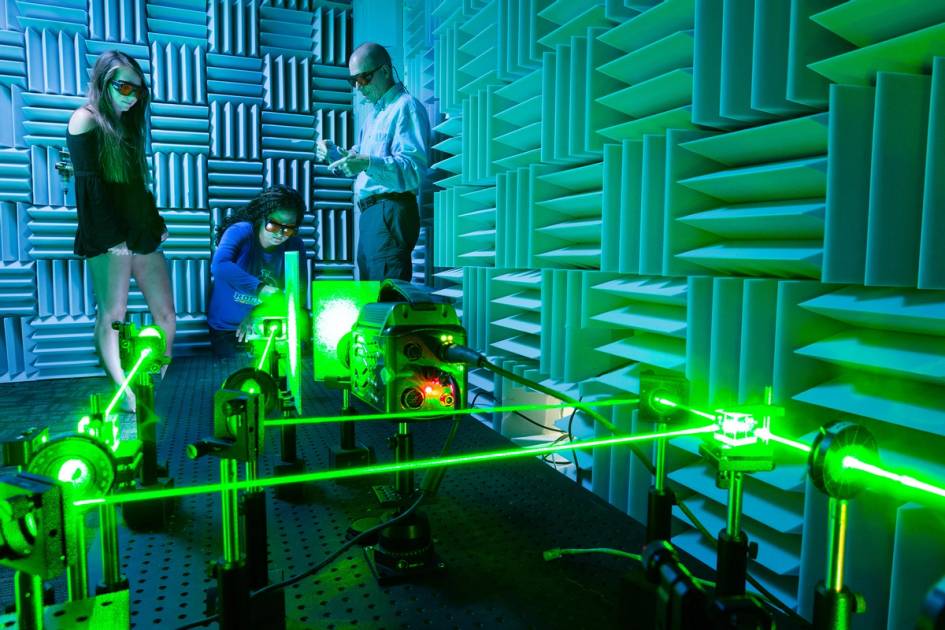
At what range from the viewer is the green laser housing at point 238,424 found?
1239 millimetres

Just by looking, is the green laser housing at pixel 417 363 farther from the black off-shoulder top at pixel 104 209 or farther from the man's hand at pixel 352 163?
the black off-shoulder top at pixel 104 209

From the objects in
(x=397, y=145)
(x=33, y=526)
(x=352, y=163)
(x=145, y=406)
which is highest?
(x=397, y=145)

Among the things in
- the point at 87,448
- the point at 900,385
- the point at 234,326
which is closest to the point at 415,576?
A: the point at 87,448

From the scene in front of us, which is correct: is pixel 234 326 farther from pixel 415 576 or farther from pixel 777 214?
pixel 777 214

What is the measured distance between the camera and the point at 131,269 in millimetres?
3912

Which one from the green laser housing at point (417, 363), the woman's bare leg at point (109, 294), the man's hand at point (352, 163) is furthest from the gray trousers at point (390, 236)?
the green laser housing at point (417, 363)

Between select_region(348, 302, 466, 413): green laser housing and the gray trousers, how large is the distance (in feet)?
8.22

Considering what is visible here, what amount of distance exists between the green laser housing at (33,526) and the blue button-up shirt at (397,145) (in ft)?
11.2

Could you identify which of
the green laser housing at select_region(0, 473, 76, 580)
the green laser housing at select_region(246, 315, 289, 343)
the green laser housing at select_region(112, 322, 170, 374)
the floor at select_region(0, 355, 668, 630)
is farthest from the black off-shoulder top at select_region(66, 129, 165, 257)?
the green laser housing at select_region(0, 473, 76, 580)

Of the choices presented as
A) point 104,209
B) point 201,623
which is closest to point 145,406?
point 201,623

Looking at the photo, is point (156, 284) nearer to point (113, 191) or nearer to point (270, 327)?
point (113, 191)

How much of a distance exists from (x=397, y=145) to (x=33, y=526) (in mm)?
3686

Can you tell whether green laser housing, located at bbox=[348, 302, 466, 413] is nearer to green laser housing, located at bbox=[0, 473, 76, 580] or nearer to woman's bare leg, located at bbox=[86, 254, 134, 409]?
green laser housing, located at bbox=[0, 473, 76, 580]

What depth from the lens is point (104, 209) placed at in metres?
3.60
